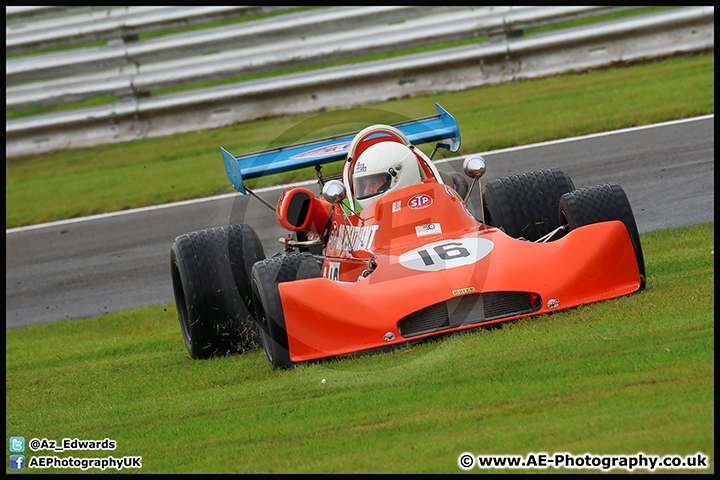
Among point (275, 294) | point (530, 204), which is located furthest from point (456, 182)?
point (275, 294)

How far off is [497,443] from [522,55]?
39.4ft

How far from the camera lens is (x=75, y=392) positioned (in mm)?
6438

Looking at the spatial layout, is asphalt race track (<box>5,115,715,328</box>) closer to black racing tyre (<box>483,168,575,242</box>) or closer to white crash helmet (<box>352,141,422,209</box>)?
black racing tyre (<box>483,168,575,242</box>)

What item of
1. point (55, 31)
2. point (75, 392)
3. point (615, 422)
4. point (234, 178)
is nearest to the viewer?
point (615, 422)

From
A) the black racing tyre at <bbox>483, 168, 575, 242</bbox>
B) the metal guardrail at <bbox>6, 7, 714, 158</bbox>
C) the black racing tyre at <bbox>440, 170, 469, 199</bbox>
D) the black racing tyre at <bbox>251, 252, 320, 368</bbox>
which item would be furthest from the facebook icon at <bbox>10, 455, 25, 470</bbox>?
the metal guardrail at <bbox>6, 7, 714, 158</bbox>

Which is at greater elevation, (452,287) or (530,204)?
(452,287)

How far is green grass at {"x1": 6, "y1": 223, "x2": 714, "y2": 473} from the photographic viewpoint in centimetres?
372

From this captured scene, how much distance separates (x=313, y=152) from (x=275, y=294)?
9.04 ft

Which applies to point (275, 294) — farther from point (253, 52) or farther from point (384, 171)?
point (253, 52)

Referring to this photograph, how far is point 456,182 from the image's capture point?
767 centimetres

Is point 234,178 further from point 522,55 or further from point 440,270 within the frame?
point 522,55

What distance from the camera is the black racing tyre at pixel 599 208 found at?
20.0 feet

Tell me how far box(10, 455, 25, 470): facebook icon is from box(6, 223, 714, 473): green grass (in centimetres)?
5

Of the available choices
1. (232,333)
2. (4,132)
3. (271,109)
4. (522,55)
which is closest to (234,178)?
(232,333)
